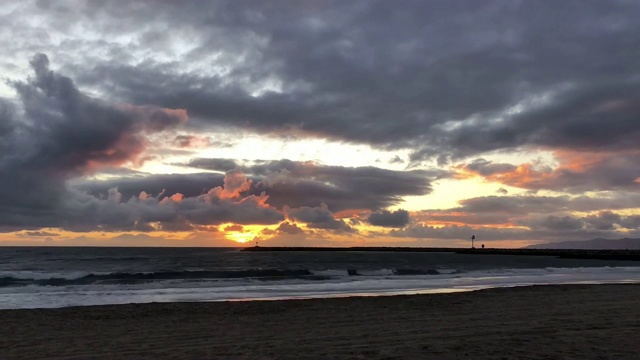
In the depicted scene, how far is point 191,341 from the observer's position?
43.6 ft

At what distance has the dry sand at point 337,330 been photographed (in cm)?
1124

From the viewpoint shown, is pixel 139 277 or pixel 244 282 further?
pixel 139 277

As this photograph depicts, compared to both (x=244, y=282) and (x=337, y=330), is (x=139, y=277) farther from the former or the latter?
(x=337, y=330)

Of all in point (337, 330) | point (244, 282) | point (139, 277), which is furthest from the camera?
point (139, 277)

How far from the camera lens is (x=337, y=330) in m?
14.5

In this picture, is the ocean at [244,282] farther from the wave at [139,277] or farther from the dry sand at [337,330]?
the dry sand at [337,330]

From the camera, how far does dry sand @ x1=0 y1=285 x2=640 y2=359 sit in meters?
11.2

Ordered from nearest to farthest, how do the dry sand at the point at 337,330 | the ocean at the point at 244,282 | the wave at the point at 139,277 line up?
the dry sand at the point at 337,330, the ocean at the point at 244,282, the wave at the point at 139,277

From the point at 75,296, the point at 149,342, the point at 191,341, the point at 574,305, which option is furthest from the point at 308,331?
the point at 75,296

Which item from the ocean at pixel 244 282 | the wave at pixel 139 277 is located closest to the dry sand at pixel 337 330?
the ocean at pixel 244 282

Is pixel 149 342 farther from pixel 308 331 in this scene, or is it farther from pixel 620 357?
pixel 620 357

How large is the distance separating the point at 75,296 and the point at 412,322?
2262cm

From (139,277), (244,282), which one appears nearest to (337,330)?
(244,282)

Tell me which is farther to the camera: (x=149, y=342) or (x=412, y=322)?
(x=412, y=322)
